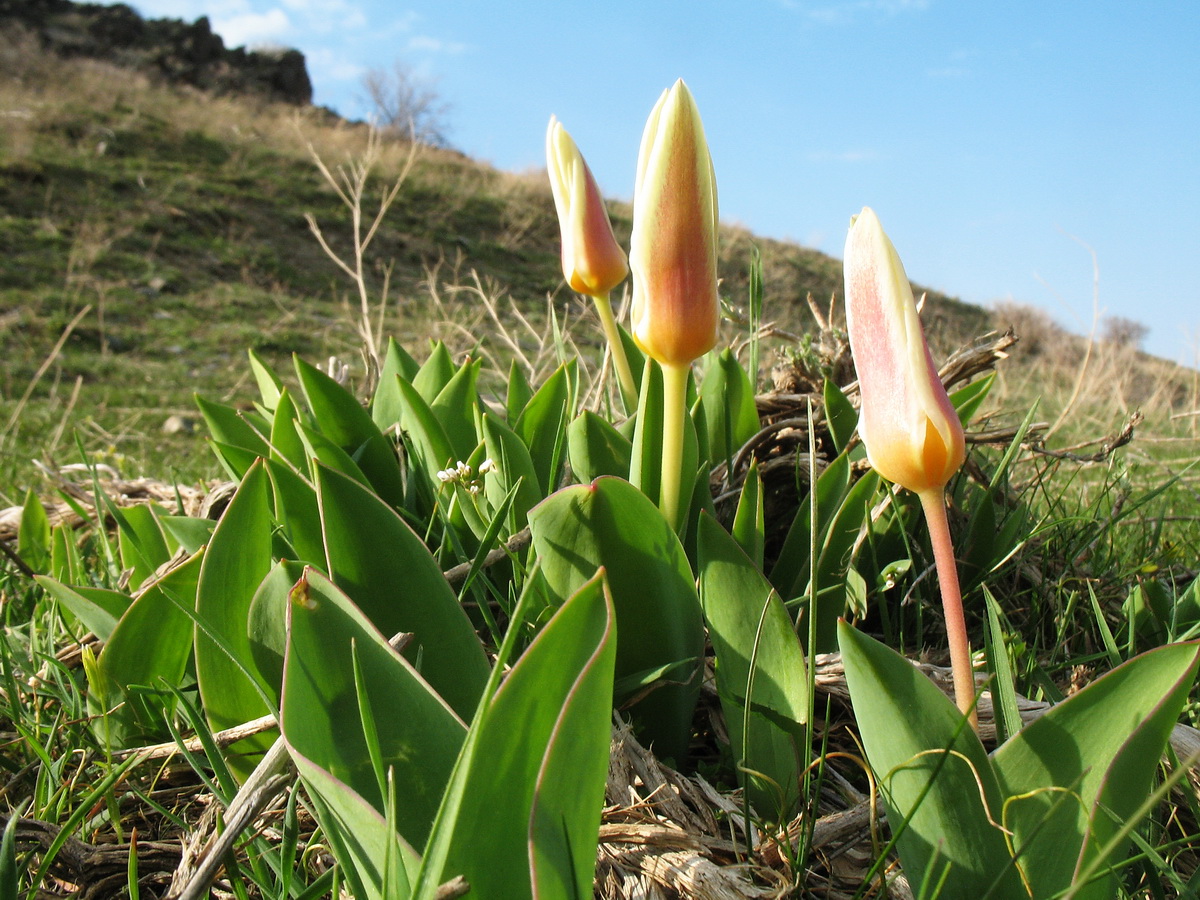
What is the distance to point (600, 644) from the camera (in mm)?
498

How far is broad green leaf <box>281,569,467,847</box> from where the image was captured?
61 centimetres

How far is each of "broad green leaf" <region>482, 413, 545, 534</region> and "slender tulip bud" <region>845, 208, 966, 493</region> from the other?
549mm

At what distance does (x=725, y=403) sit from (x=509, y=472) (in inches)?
15.9

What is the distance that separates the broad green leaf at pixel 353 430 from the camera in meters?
1.28

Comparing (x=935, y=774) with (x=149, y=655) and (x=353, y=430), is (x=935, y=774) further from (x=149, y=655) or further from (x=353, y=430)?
(x=353, y=430)

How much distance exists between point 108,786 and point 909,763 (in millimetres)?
701

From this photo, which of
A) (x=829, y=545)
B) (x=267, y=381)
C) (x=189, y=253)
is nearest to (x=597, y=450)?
(x=829, y=545)

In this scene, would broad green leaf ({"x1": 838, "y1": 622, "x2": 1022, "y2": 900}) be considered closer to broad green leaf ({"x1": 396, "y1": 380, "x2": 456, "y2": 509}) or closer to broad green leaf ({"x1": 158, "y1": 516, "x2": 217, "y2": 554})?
broad green leaf ({"x1": 396, "y1": 380, "x2": 456, "y2": 509})

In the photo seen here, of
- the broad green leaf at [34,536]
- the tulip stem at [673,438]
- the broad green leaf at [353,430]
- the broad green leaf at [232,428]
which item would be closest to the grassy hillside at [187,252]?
the broad green leaf at [34,536]

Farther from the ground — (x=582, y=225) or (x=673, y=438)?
(x=582, y=225)

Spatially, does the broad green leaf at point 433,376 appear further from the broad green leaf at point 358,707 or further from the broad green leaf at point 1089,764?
the broad green leaf at point 1089,764

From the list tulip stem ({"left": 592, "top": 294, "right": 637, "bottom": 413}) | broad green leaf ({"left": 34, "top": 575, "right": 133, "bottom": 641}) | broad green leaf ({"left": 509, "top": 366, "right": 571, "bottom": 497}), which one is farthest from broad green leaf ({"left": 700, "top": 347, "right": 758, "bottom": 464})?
broad green leaf ({"left": 34, "top": 575, "right": 133, "bottom": 641})

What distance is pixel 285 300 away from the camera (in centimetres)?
967

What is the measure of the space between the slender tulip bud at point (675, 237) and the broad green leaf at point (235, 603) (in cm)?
40
